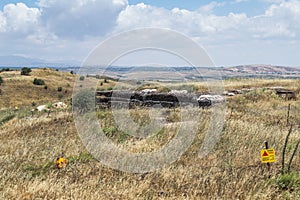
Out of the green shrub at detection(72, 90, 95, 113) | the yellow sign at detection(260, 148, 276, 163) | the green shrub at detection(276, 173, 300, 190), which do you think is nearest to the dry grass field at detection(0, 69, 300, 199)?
the green shrub at detection(276, 173, 300, 190)

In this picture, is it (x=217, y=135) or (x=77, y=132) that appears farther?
(x=77, y=132)

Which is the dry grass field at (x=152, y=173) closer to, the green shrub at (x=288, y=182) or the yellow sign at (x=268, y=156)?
the green shrub at (x=288, y=182)

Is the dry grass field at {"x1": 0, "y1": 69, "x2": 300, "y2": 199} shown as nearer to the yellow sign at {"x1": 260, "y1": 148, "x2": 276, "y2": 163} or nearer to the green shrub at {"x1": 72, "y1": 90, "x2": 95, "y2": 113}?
the yellow sign at {"x1": 260, "y1": 148, "x2": 276, "y2": 163}

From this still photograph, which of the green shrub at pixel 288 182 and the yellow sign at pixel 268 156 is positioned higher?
Result: the yellow sign at pixel 268 156

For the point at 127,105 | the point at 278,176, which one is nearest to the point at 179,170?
the point at 278,176

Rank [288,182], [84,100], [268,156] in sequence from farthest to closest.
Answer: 1. [84,100]
2. [268,156]
3. [288,182]

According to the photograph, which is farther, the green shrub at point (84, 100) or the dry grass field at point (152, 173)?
the green shrub at point (84, 100)

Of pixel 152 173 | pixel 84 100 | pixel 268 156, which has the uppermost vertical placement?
pixel 268 156

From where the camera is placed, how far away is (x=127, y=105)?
13.1m

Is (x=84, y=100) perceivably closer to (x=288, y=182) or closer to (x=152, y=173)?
(x=152, y=173)

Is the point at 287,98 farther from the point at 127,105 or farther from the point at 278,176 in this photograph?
the point at 278,176

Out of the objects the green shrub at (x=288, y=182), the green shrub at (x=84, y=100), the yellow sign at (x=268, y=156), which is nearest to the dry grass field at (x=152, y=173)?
the green shrub at (x=288, y=182)

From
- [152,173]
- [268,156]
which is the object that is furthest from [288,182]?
[152,173]

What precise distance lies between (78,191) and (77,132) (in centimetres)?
466
